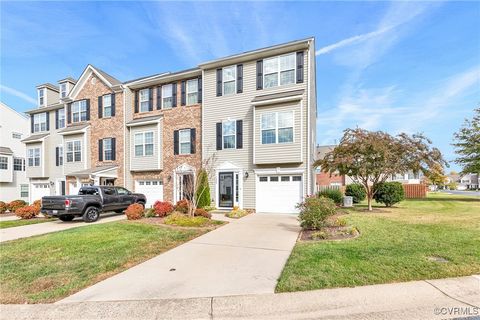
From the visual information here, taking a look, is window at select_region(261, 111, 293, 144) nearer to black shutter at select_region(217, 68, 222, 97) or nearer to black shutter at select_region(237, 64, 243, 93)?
black shutter at select_region(237, 64, 243, 93)

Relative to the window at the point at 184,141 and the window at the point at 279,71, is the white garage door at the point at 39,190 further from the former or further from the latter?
the window at the point at 279,71

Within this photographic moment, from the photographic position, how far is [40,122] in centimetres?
2398

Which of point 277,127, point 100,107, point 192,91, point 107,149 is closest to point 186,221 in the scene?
point 277,127

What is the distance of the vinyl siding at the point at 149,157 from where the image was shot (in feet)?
58.7

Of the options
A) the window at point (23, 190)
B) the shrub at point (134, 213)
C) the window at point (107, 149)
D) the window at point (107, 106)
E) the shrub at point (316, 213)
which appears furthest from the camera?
the window at point (23, 190)

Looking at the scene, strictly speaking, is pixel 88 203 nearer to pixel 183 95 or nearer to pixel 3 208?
pixel 183 95

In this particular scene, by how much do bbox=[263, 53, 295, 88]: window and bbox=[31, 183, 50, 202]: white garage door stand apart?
881 inches

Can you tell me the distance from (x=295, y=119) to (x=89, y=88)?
17.5m

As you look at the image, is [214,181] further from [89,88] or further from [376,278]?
[89,88]

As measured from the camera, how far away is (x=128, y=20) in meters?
10.2

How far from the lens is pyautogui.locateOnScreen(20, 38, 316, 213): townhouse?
1391 cm

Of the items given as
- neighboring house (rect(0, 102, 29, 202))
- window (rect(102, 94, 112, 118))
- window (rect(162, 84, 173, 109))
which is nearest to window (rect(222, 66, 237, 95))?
window (rect(162, 84, 173, 109))

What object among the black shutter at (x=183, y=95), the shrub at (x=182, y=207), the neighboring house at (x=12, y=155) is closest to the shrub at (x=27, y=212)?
the shrub at (x=182, y=207)

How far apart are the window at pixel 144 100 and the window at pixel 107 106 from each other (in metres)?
2.55
